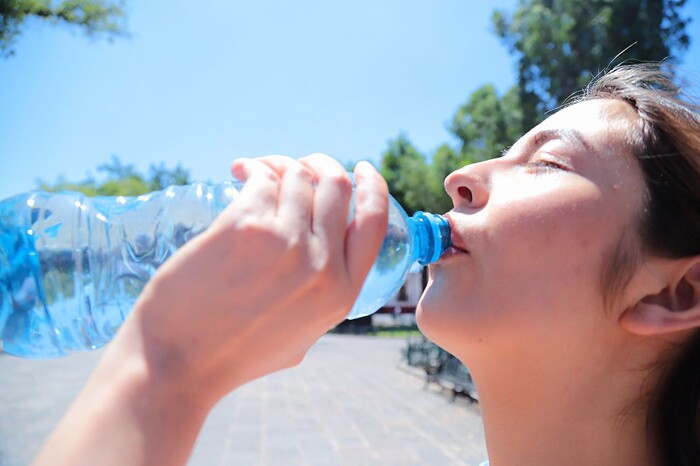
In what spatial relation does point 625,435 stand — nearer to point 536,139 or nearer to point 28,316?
point 536,139

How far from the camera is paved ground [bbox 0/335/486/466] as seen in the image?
6.43 meters

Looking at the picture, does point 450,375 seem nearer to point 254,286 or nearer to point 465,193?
point 465,193

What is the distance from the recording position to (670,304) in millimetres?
1345

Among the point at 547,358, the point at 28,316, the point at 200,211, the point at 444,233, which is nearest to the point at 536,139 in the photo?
the point at 444,233

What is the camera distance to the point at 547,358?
131 centimetres

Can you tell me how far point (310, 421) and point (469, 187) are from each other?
7.15 metres

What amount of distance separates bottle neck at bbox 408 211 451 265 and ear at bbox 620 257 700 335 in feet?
1.41

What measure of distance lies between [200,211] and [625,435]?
1212 millimetres

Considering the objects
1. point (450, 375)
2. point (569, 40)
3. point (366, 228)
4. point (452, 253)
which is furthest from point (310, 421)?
point (569, 40)

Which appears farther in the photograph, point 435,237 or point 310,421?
point 310,421

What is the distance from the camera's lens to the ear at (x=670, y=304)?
1301 millimetres

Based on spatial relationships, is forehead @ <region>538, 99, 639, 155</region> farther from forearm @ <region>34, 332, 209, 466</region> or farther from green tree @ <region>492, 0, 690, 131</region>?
green tree @ <region>492, 0, 690, 131</region>

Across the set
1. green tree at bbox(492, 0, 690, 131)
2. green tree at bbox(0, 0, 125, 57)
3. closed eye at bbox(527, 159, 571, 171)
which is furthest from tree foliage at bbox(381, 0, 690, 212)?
closed eye at bbox(527, 159, 571, 171)

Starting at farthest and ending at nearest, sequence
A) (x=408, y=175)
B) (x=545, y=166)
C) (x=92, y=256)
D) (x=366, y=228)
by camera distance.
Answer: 1. (x=408, y=175)
2. (x=92, y=256)
3. (x=545, y=166)
4. (x=366, y=228)
